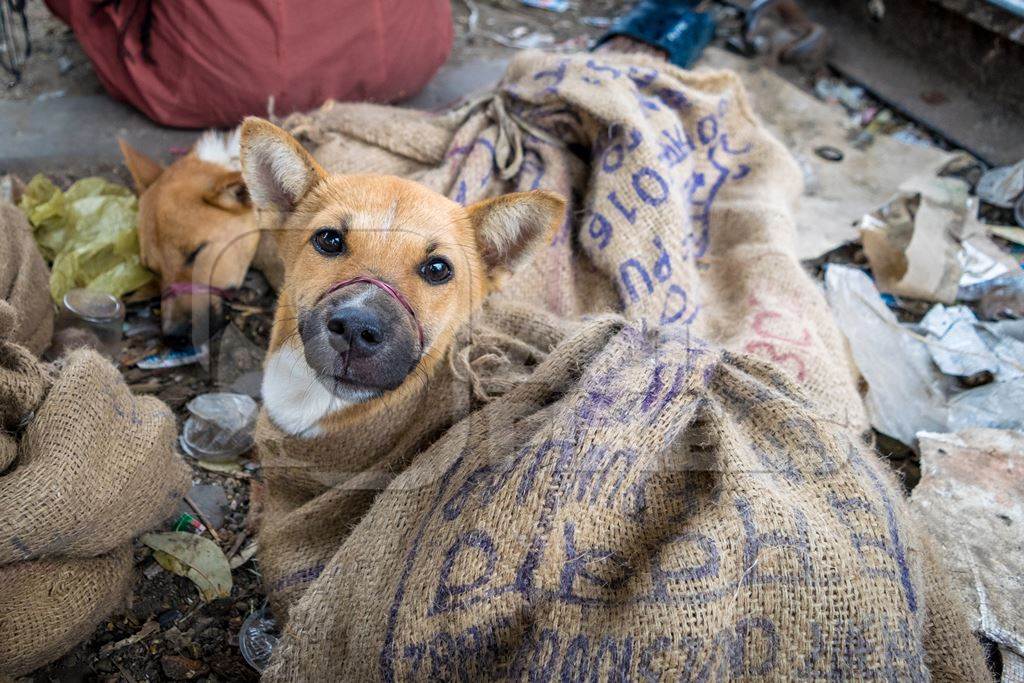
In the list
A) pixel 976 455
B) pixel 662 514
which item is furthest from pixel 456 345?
pixel 976 455

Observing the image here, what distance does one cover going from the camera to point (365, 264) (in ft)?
7.13

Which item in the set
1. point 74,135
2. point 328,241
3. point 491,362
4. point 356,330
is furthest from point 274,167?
point 74,135

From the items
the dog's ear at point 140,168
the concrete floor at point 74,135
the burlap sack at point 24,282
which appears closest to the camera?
the burlap sack at point 24,282

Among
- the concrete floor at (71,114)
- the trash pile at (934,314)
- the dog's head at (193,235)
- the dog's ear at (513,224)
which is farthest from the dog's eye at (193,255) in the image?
the trash pile at (934,314)

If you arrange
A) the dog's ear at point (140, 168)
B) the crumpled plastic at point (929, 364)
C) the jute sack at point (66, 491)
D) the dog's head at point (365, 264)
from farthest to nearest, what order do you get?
the dog's ear at point (140, 168)
the crumpled plastic at point (929, 364)
the dog's head at point (365, 264)
the jute sack at point (66, 491)

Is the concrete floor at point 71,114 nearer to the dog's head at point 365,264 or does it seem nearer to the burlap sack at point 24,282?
the burlap sack at point 24,282

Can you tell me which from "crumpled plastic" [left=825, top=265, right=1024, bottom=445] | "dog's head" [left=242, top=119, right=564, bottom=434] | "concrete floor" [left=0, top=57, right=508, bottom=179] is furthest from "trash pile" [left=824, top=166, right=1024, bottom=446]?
"concrete floor" [left=0, top=57, right=508, bottom=179]

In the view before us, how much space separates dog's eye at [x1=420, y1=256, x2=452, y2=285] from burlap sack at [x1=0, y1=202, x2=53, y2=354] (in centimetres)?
159

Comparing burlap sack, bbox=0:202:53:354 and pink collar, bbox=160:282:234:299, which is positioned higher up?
burlap sack, bbox=0:202:53:354

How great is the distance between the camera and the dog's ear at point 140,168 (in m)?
3.82

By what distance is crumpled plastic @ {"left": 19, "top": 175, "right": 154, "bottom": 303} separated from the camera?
3662mm

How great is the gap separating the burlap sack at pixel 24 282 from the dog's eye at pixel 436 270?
1.59 m

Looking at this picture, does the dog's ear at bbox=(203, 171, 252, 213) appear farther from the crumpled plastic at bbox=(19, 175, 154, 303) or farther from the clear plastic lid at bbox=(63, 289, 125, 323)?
the clear plastic lid at bbox=(63, 289, 125, 323)

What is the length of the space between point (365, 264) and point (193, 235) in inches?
74.2
